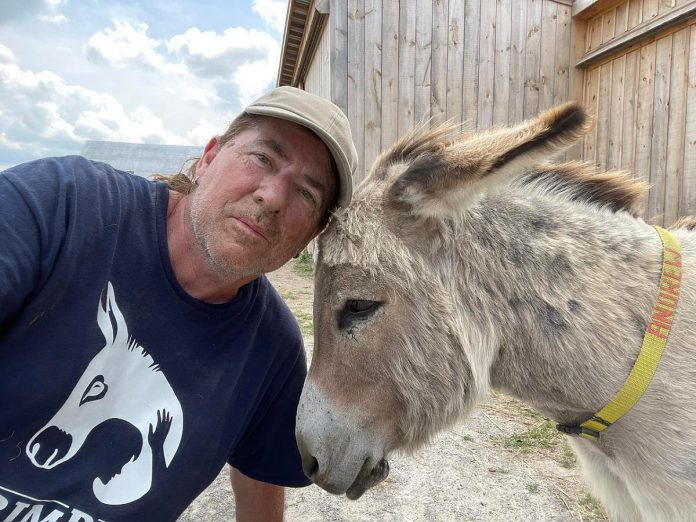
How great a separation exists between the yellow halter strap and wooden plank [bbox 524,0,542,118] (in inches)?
192

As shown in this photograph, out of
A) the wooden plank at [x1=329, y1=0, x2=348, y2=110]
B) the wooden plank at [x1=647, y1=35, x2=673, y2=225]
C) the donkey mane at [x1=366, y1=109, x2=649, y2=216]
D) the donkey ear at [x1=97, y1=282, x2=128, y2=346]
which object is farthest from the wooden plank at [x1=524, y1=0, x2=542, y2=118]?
the donkey ear at [x1=97, y1=282, x2=128, y2=346]

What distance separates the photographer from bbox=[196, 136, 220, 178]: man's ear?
204 centimetres

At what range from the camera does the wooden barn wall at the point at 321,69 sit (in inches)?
275

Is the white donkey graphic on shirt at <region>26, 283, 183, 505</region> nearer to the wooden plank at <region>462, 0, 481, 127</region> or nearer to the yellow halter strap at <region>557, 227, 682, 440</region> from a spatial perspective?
the yellow halter strap at <region>557, 227, 682, 440</region>

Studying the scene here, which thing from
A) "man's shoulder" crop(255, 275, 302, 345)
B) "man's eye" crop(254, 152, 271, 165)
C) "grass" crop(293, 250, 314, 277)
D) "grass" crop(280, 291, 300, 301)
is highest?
"man's eye" crop(254, 152, 271, 165)

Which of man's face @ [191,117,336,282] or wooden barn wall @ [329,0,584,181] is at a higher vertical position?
wooden barn wall @ [329,0,584,181]

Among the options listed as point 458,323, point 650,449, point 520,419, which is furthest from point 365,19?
point 650,449

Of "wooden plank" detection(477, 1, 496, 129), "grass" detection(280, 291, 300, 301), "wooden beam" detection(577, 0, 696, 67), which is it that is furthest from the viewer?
"grass" detection(280, 291, 300, 301)

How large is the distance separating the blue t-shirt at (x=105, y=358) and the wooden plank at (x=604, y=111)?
4.96 metres

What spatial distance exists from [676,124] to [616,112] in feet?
2.81

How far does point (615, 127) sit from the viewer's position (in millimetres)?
5215

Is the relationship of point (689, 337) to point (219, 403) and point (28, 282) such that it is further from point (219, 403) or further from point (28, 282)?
point (28, 282)

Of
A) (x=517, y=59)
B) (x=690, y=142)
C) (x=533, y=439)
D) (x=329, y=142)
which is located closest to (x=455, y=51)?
(x=517, y=59)

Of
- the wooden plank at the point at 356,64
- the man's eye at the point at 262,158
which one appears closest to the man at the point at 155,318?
the man's eye at the point at 262,158
